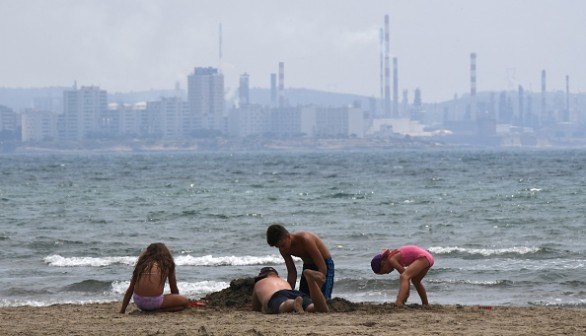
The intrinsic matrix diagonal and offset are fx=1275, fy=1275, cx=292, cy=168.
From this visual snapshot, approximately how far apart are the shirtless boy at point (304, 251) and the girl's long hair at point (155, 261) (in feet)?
3.86

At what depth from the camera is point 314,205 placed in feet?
129

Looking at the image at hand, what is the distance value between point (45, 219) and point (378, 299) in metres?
19.1

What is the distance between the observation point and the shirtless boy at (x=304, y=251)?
38.8 ft

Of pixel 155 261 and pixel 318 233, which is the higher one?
pixel 155 261

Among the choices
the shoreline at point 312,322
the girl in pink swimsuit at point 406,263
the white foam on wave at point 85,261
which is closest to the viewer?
the shoreline at point 312,322

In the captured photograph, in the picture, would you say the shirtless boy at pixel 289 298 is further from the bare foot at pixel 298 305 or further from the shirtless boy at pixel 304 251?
the shirtless boy at pixel 304 251

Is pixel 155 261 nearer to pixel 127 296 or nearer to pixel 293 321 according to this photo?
pixel 127 296

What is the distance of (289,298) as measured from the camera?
1223 centimetres

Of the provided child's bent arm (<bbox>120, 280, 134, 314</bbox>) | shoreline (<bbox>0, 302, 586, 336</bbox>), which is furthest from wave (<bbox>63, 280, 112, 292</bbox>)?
child's bent arm (<bbox>120, 280, 134, 314</bbox>)

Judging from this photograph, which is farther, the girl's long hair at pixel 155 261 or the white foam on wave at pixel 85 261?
the white foam on wave at pixel 85 261

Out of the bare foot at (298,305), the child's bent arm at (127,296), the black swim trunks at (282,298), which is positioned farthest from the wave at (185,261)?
the bare foot at (298,305)

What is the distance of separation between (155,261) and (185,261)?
346 inches

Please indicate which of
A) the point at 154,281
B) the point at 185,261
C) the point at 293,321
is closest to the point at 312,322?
the point at 293,321

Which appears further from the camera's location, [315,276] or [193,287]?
[193,287]
